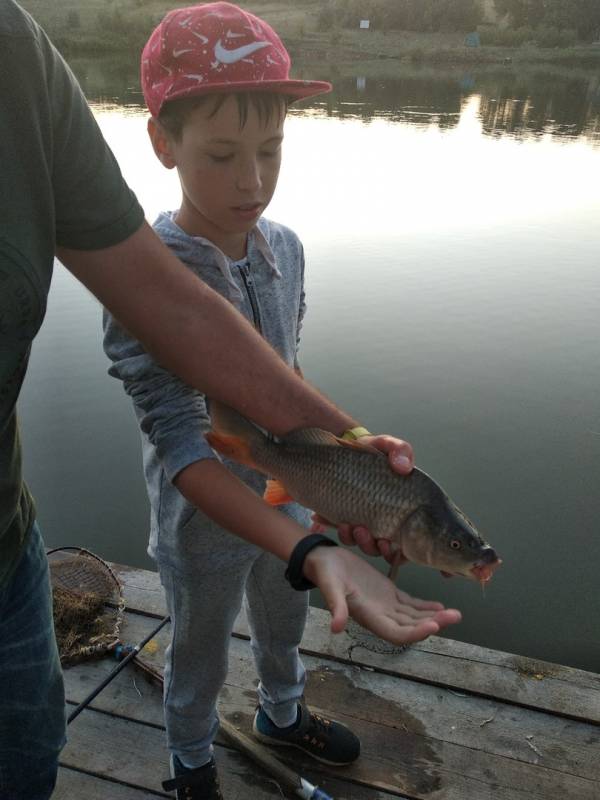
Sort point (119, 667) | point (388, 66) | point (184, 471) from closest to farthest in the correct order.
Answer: point (184, 471) < point (119, 667) < point (388, 66)

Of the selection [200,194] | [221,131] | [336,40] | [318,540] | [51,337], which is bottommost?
[51,337]

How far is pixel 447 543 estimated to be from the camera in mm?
1636

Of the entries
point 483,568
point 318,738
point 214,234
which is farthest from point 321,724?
point 214,234

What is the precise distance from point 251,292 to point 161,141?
480mm

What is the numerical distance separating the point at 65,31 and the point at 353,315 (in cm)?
3525

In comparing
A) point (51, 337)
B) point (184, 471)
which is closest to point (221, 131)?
point (184, 471)

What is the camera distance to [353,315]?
27.1 ft

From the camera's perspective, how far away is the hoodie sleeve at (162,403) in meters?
1.72

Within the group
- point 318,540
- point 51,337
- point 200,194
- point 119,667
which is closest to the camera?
point 318,540

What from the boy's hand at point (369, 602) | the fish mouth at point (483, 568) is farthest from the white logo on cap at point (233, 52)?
the fish mouth at point (483, 568)

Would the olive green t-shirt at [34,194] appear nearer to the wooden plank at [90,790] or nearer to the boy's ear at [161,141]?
the boy's ear at [161,141]

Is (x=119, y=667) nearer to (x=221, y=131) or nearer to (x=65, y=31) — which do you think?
(x=221, y=131)

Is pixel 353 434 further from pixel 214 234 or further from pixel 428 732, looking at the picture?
pixel 428 732

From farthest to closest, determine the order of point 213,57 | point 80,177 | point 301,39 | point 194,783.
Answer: point 301,39 < point 194,783 < point 213,57 < point 80,177
